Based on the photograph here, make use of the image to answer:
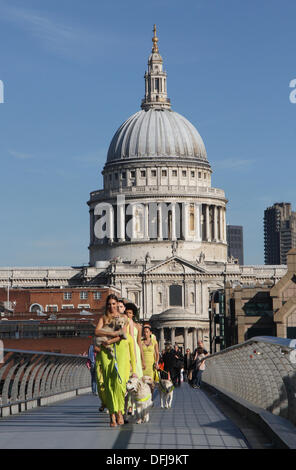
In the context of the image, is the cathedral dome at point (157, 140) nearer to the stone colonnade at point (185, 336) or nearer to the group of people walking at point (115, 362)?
the stone colonnade at point (185, 336)

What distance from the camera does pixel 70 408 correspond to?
29.4 meters

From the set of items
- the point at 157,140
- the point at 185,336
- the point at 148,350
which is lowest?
the point at 148,350

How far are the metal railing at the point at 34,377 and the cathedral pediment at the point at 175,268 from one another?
127195mm

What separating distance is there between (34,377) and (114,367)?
8.76 meters

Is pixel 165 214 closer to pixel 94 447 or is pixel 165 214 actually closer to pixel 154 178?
pixel 154 178

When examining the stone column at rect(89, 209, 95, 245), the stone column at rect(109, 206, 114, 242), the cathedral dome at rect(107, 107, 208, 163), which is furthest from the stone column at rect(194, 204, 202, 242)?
the stone column at rect(89, 209, 95, 245)

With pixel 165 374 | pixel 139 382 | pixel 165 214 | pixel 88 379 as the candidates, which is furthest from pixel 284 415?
pixel 165 214

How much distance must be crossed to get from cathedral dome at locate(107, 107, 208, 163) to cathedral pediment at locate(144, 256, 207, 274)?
1147 inches

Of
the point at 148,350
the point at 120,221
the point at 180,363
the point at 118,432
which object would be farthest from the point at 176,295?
the point at 118,432

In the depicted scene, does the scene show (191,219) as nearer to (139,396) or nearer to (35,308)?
(35,308)

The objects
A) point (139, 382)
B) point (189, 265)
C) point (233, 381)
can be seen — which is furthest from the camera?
point (189, 265)

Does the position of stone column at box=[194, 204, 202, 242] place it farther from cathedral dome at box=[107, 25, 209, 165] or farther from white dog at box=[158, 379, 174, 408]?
white dog at box=[158, 379, 174, 408]

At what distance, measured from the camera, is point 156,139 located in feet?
639

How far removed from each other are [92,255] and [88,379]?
140 m
